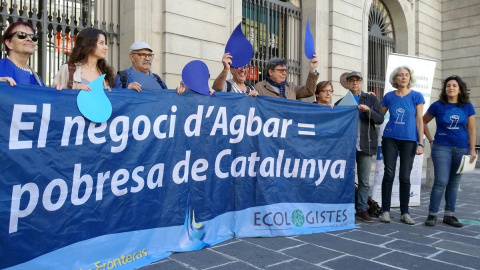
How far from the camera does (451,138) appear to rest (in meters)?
4.61

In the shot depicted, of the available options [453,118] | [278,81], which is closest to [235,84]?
[278,81]

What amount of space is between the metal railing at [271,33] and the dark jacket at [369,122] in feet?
11.6

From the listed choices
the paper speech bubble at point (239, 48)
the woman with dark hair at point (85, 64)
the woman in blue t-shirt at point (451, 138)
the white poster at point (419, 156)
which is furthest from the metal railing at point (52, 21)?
the woman in blue t-shirt at point (451, 138)

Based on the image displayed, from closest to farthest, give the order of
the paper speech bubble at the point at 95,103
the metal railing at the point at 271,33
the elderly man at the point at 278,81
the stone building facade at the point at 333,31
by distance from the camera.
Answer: the paper speech bubble at the point at 95,103 < the elderly man at the point at 278,81 < the stone building facade at the point at 333,31 < the metal railing at the point at 271,33

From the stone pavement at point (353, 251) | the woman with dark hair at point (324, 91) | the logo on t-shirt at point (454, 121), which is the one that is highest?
the woman with dark hair at point (324, 91)

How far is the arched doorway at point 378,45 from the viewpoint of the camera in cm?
1123

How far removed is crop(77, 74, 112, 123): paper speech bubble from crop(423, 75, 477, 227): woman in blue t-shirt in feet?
12.4

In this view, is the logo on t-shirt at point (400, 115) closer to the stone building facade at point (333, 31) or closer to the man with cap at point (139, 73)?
the man with cap at point (139, 73)

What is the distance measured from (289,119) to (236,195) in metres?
1.02

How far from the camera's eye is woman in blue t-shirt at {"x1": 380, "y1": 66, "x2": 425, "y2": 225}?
15.1 ft

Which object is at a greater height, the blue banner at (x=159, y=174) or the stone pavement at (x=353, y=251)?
the blue banner at (x=159, y=174)

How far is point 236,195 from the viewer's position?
12.7ft

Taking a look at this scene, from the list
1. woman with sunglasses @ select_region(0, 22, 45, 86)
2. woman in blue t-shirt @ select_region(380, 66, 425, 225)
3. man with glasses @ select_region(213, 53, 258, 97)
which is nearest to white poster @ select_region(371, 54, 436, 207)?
woman in blue t-shirt @ select_region(380, 66, 425, 225)

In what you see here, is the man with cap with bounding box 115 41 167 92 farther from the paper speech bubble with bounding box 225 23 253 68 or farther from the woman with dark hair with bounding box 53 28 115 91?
the paper speech bubble with bounding box 225 23 253 68
